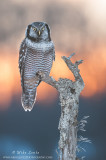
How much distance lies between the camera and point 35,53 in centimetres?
534

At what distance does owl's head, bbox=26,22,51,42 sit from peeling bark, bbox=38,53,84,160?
815 mm

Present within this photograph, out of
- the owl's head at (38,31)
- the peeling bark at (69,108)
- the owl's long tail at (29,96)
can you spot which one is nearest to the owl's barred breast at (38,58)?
the owl's head at (38,31)

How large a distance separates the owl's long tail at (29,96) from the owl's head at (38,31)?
1.08 meters

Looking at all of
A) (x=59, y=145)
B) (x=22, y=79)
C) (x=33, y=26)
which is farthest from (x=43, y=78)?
(x=59, y=145)

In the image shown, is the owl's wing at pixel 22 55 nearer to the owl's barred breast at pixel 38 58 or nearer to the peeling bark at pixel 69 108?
the owl's barred breast at pixel 38 58

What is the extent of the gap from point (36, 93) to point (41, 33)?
Result: 1417 mm

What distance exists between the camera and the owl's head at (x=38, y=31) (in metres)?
5.28

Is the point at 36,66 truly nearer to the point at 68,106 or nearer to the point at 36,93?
the point at 36,93

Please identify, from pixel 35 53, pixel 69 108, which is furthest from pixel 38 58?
pixel 69 108

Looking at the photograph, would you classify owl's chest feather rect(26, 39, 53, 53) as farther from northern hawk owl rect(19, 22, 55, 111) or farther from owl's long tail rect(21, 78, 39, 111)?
owl's long tail rect(21, 78, 39, 111)

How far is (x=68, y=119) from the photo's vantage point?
14.6 ft

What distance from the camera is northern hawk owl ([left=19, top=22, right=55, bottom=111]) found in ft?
17.4

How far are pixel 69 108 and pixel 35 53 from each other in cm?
150

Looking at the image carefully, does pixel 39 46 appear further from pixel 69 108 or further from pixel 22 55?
pixel 69 108
